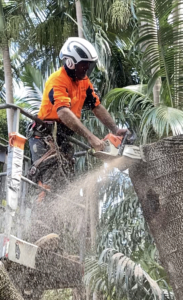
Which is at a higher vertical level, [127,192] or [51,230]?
[127,192]

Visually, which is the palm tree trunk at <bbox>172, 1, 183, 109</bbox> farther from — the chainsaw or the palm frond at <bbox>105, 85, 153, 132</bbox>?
the chainsaw

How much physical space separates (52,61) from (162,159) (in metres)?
8.98

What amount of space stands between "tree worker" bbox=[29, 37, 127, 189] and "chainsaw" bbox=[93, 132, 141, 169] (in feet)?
0.63

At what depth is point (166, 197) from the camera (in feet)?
10.6

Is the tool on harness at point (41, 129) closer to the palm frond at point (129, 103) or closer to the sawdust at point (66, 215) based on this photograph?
the sawdust at point (66, 215)

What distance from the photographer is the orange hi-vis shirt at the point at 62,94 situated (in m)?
4.46

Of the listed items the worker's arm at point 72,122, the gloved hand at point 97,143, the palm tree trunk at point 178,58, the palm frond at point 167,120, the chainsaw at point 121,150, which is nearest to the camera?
the chainsaw at point 121,150

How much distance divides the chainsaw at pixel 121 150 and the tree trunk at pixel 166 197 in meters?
0.07

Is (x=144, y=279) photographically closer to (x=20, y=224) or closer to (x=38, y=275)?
(x=38, y=275)

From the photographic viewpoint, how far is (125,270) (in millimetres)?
5594

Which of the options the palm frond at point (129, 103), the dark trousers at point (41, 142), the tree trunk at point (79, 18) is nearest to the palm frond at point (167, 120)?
the dark trousers at point (41, 142)

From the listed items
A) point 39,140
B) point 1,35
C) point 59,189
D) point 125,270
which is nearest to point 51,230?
point 59,189

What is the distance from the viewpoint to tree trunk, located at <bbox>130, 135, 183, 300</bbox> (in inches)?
125

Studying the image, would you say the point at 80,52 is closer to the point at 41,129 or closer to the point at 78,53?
the point at 78,53
